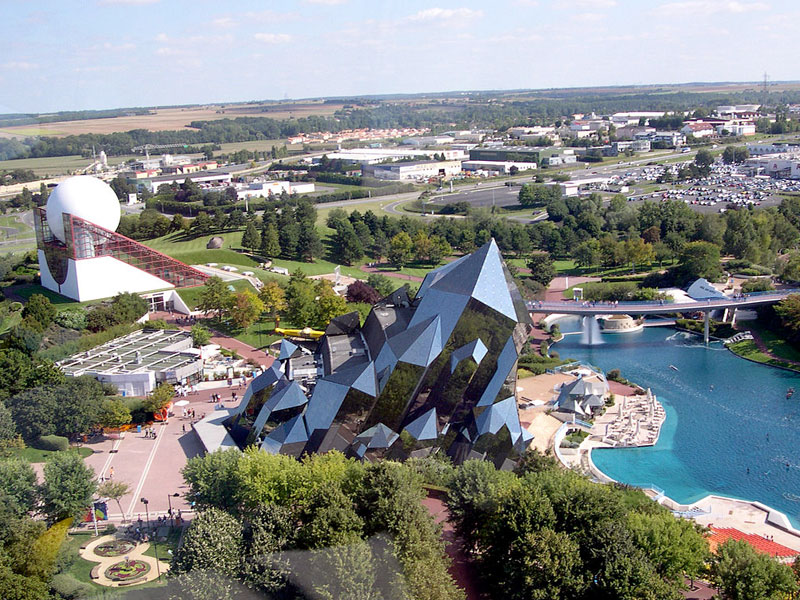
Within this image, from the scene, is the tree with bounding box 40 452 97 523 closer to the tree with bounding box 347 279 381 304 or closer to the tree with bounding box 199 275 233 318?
the tree with bounding box 199 275 233 318

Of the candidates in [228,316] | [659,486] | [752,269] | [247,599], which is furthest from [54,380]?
[752,269]

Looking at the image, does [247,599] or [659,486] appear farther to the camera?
[659,486]

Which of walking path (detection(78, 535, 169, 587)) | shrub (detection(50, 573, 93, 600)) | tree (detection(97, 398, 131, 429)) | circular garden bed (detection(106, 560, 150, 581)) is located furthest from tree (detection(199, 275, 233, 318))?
shrub (detection(50, 573, 93, 600))

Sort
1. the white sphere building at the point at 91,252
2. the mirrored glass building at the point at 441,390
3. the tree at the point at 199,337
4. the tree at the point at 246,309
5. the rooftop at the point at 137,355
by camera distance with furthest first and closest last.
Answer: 1. the white sphere building at the point at 91,252
2. the tree at the point at 246,309
3. the tree at the point at 199,337
4. the rooftop at the point at 137,355
5. the mirrored glass building at the point at 441,390

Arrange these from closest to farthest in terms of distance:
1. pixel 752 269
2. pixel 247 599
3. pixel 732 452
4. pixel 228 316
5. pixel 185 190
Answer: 1. pixel 247 599
2. pixel 732 452
3. pixel 228 316
4. pixel 752 269
5. pixel 185 190

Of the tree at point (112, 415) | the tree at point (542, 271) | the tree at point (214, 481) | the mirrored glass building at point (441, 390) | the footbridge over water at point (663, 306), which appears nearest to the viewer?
the tree at point (214, 481)

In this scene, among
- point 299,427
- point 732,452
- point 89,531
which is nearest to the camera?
point 89,531

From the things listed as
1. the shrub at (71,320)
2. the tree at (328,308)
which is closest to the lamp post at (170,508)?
the tree at (328,308)

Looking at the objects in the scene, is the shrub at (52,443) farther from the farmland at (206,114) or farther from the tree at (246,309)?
the farmland at (206,114)

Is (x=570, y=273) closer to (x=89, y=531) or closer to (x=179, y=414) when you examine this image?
(x=179, y=414)
